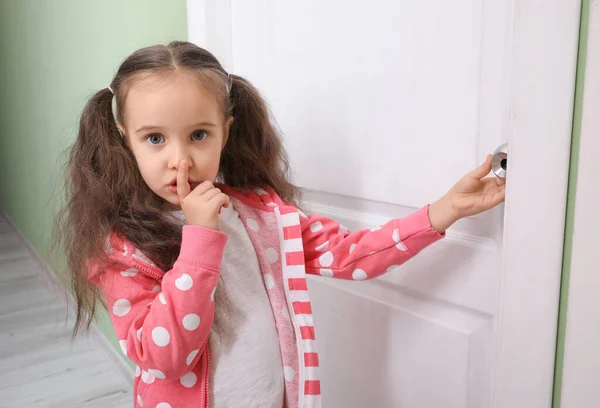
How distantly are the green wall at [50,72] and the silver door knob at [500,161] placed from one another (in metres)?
0.81

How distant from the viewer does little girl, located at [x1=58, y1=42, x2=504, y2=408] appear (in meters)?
0.73

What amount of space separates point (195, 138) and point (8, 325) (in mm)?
1800

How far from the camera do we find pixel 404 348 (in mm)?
897

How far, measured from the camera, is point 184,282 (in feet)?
2.33

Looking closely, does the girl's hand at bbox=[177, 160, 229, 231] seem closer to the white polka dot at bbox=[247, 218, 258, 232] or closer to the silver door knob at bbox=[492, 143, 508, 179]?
the white polka dot at bbox=[247, 218, 258, 232]

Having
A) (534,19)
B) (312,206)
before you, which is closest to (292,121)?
(312,206)

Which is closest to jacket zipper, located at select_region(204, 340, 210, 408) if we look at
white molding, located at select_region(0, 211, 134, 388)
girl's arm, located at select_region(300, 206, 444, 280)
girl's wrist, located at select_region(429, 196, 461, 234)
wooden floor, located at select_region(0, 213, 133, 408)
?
girl's arm, located at select_region(300, 206, 444, 280)

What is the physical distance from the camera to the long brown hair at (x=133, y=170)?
804 millimetres

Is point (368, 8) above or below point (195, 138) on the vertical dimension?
above

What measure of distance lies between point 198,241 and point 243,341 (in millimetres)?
181

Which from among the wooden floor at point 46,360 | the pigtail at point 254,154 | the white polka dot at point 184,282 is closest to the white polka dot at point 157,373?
the white polka dot at point 184,282

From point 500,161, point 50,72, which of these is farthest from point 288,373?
point 50,72

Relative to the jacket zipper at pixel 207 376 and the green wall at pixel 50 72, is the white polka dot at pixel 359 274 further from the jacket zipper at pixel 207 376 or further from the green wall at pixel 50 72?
the green wall at pixel 50 72

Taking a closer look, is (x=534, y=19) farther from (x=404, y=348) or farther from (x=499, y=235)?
(x=404, y=348)
